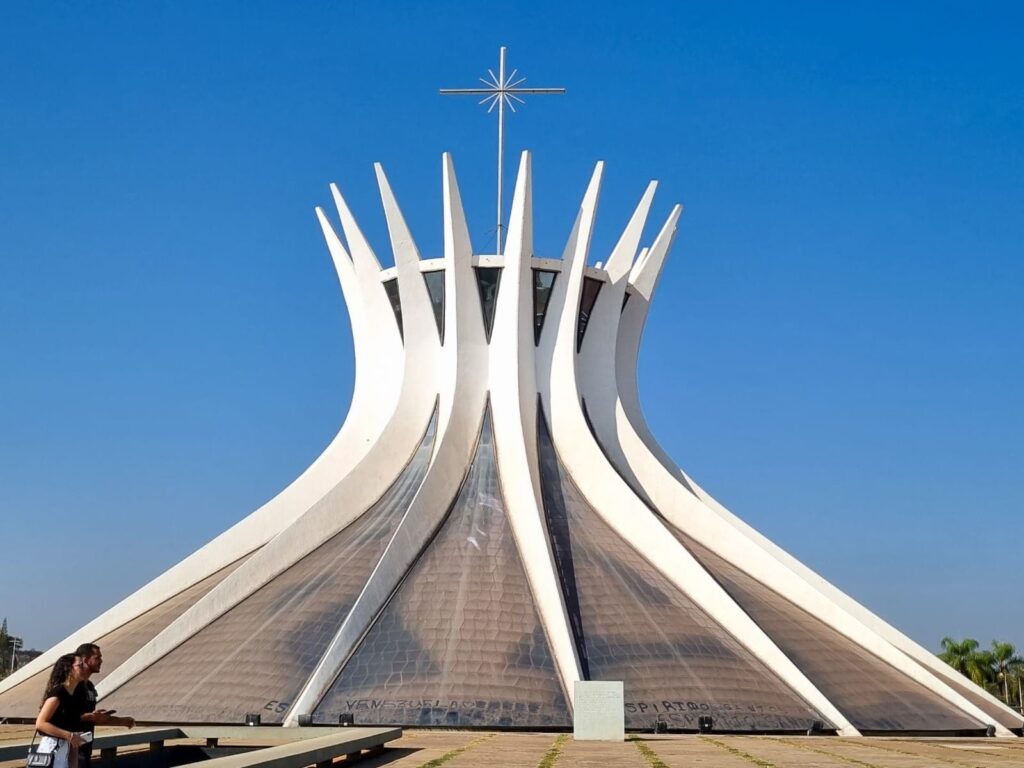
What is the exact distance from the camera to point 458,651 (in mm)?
21938

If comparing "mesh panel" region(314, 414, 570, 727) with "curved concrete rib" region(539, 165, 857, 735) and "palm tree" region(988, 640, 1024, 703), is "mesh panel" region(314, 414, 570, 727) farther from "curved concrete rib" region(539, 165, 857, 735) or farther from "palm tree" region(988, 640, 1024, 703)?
"palm tree" region(988, 640, 1024, 703)

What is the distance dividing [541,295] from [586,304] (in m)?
1.26

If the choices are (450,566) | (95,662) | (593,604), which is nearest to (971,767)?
(95,662)

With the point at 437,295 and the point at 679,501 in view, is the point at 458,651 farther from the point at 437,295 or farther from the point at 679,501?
the point at 437,295

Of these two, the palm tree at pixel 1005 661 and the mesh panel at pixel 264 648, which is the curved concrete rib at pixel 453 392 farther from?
the palm tree at pixel 1005 661

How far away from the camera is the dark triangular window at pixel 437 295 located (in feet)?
97.3

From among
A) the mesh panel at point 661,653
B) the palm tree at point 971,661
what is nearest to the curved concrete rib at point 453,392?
the mesh panel at point 661,653

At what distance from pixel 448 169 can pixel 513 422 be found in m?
6.32

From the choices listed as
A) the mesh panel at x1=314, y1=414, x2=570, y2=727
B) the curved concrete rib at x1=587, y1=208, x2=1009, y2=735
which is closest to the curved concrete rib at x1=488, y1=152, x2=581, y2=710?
the mesh panel at x1=314, y1=414, x2=570, y2=727

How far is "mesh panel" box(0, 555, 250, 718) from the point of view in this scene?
23703 mm

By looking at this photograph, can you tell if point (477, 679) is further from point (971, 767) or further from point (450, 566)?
point (971, 767)

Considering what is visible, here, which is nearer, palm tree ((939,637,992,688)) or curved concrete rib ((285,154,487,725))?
curved concrete rib ((285,154,487,725))

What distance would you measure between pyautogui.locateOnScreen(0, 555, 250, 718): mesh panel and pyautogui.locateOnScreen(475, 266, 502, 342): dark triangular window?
27.3ft

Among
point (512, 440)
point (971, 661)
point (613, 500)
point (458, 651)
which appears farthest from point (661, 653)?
point (971, 661)
